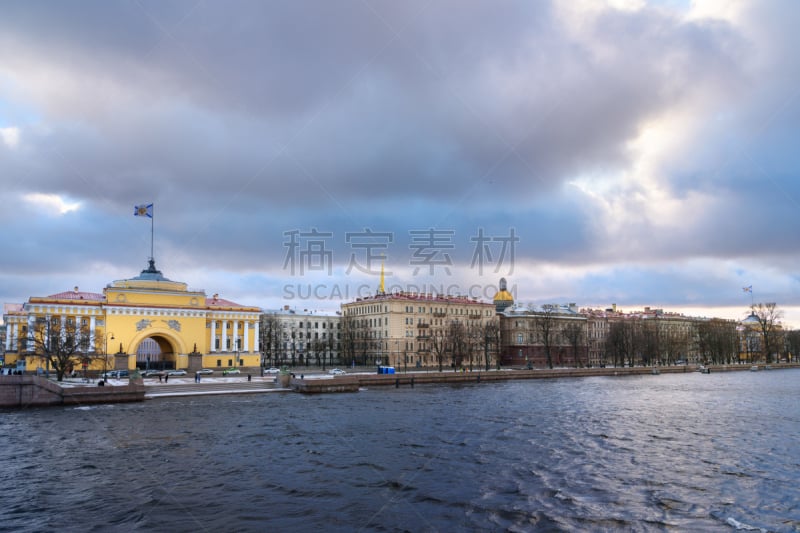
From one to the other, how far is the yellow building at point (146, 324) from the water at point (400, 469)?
29.9 m

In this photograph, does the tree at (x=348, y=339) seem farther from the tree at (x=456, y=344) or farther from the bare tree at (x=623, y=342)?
the bare tree at (x=623, y=342)

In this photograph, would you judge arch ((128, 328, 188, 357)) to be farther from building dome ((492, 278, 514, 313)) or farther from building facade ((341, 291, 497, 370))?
building dome ((492, 278, 514, 313))

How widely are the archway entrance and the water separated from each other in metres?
39.2

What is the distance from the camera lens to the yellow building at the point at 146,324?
66750mm

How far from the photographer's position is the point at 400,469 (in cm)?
2236

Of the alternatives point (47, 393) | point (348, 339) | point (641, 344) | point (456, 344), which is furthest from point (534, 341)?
point (47, 393)

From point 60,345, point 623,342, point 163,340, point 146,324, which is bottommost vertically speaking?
point 623,342

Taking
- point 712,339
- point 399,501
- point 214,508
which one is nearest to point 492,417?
point 399,501

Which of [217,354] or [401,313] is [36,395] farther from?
[401,313]

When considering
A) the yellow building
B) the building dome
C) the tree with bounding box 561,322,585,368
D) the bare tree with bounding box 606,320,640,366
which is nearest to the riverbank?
the yellow building

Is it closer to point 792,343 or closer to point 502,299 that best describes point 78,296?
point 502,299

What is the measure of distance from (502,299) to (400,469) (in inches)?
4449

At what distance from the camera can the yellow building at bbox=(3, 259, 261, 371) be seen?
66750 mm

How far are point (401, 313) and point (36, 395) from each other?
2581 inches
